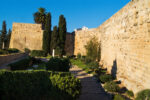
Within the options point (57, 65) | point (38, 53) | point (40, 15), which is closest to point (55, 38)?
point (38, 53)

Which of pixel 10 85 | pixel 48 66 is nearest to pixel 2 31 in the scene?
pixel 48 66

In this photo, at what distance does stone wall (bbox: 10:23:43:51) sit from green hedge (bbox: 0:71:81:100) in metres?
20.9

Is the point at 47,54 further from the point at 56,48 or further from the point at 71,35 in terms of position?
the point at 71,35

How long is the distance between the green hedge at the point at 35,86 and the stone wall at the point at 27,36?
20855 mm

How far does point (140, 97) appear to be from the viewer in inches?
176

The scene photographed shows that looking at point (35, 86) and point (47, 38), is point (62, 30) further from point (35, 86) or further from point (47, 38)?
point (35, 86)

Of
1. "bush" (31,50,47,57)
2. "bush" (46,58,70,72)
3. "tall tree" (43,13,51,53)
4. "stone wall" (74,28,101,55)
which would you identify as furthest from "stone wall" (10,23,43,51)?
"bush" (46,58,70,72)

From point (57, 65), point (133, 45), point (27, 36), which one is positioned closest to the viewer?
point (133, 45)

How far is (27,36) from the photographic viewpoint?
25.1 meters

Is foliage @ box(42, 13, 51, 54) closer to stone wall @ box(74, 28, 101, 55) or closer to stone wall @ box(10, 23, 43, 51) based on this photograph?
stone wall @ box(10, 23, 43, 51)

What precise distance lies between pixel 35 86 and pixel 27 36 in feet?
Answer: 73.1

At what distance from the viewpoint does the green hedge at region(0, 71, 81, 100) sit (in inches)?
178

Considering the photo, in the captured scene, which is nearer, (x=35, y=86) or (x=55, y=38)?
(x=35, y=86)

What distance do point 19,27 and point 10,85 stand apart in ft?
74.8
